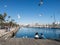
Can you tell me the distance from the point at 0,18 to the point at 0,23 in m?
7.93

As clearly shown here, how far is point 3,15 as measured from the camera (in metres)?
119

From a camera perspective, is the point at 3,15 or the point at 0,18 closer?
the point at 0,18

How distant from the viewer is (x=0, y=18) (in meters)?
112

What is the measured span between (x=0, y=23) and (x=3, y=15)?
6.84m

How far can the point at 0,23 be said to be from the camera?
119m

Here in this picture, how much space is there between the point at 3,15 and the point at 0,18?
303 inches
